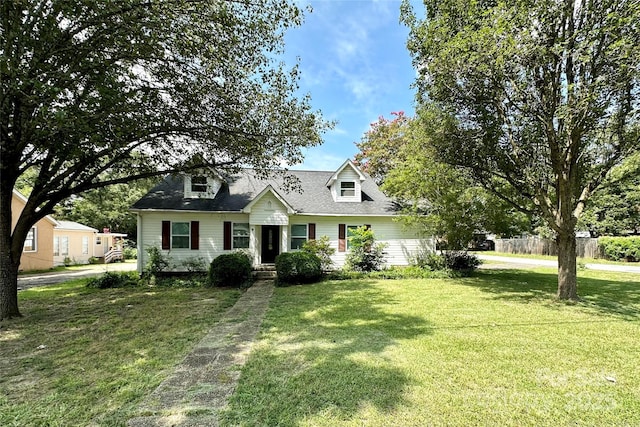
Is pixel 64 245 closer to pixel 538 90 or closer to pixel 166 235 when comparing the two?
pixel 166 235

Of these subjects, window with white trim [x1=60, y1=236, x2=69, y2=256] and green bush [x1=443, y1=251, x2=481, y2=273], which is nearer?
green bush [x1=443, y1=251, x2=481, y2=273]

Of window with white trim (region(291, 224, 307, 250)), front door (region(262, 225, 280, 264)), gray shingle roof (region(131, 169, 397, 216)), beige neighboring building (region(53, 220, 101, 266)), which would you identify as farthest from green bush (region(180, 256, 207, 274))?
beige neighboring building (region(53, 220, 101, 266))

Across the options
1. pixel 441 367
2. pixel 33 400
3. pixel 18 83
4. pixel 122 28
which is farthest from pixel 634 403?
pixel 18 83

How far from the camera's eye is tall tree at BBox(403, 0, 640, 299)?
22.2 ft

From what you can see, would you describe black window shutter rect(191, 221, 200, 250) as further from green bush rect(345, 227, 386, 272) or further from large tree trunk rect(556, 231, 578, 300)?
large tree trunk rect(556, 231, 578, 300)

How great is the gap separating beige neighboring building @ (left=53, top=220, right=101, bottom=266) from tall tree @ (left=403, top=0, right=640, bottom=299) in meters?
Answer: 23.9

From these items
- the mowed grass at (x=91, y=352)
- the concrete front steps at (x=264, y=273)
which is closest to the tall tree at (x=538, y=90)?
the concrete front steps at (x=264, y=273)

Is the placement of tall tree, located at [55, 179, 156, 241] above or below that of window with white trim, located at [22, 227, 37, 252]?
above

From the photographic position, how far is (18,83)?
17.9 ft

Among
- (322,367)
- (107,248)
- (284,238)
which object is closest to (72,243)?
(107,248)

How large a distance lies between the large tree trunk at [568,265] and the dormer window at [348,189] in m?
9.19

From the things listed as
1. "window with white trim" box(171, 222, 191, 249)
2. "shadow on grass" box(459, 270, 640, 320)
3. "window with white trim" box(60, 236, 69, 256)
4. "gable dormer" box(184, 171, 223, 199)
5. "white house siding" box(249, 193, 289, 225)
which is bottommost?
"shadow on grass" box(459, 270, 640, 320)

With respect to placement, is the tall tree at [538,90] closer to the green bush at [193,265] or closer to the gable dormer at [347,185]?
the gable dormer at [347,185]

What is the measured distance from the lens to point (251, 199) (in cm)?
1517
